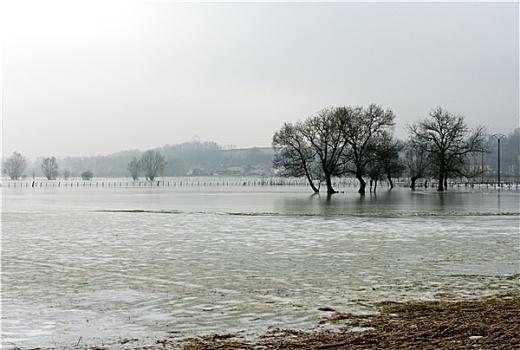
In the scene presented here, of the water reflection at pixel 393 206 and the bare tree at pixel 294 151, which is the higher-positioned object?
the bare tree at pixel 294 151

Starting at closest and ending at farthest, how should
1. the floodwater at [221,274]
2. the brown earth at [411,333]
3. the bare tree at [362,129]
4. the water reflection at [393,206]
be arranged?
1. the brown earth at [411,333]
2. the floodwater at [221,274]
3. the water reflection at [393,206]
4. the bare tree at [362,129]

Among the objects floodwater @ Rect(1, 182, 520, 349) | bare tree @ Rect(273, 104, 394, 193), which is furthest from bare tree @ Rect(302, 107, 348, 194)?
floodwater @ Rect(1, 182, 520, 349)

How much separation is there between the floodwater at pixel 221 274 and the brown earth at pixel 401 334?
1.44 feet

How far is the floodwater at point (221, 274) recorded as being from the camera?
966 cm

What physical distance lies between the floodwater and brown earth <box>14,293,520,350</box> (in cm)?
44

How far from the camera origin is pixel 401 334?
8.38 meters

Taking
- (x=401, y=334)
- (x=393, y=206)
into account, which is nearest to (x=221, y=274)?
(x=401, y=334)

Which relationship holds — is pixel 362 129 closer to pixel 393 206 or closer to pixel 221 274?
pixel 393 206

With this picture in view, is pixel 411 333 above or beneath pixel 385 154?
beneath

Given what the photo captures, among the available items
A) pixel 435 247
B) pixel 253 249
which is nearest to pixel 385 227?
pixel 435 247

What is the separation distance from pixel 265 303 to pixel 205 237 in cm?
1229

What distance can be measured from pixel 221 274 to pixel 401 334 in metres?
6.81

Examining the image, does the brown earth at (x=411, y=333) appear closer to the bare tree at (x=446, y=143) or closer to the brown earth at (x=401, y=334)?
the brown earth at (x=401, y=334)

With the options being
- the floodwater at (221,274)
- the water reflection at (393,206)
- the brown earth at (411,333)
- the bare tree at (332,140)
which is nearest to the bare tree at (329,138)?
the bare tree at (332,140)
